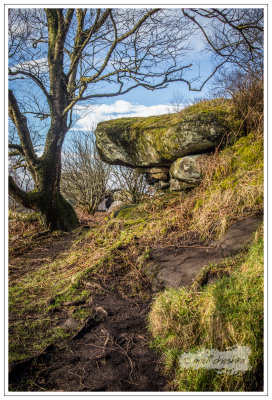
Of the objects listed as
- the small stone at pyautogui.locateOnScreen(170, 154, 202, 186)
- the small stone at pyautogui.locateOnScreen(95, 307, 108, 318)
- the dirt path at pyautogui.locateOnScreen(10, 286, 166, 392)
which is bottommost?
the dirt path at pyautogui.locateOnScreen(10, 286, 166, 392)

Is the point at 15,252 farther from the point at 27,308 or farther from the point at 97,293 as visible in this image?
the point at 97,293

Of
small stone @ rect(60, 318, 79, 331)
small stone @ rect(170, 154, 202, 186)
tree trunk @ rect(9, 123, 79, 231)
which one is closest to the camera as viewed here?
small stone @ rect(60, 318, 79, 331)

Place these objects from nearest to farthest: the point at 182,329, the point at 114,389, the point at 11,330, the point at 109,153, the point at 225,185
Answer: the point at 114,389
the point at 182,329
the point at 11,330
the point at 225,185
the point at 109,153

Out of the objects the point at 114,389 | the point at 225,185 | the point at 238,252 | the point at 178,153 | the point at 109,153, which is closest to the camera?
the point at 114,389

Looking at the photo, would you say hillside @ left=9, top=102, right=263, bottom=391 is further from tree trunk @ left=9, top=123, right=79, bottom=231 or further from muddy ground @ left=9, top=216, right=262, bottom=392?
tree trunk @ left=9, top=123, right=79, bottom=231

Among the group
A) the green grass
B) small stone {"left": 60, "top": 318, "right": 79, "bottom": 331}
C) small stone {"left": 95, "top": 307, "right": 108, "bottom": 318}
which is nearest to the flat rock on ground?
the green grass

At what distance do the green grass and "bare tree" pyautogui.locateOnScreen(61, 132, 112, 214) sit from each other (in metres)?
9.93

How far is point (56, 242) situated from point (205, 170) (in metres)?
4.01

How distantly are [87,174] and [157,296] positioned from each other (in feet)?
33.0

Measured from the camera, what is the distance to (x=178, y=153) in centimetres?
549

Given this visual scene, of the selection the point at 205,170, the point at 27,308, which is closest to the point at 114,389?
the point at 27,308

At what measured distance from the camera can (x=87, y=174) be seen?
12414 millimetres

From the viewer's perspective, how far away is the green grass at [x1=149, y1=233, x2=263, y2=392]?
176 cm
